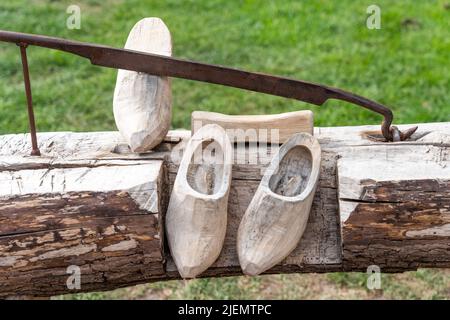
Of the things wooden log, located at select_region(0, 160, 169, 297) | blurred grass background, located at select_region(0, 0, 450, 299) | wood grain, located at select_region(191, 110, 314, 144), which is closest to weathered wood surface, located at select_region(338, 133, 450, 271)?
wood grain, located at select_region(191, 110, 314, 144)

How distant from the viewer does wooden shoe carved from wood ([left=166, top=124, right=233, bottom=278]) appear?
131cm

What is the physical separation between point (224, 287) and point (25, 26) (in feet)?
6.94

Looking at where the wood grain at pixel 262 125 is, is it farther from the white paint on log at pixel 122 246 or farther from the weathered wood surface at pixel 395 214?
the white paint on log at pixel 122 246

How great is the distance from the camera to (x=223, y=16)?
12.7ft

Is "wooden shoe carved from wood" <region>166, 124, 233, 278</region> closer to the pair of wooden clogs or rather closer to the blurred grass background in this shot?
the pair of wooden clogs

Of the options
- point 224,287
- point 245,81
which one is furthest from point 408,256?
point 224,287

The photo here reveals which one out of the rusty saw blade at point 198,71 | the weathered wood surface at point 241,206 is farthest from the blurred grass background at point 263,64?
the rusty saw blade at point 198,71

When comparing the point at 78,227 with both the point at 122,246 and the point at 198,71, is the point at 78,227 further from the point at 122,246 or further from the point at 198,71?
the point at 198,71

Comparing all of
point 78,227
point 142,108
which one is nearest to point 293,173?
point 142,108

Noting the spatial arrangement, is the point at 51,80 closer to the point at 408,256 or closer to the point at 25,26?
the point at 25,26

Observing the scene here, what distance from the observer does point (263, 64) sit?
3373 mm

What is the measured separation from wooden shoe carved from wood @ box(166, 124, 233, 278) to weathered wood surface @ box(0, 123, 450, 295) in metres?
0.05

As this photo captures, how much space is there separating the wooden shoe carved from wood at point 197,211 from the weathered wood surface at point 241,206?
51mm

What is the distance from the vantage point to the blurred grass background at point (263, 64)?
2262 mm
